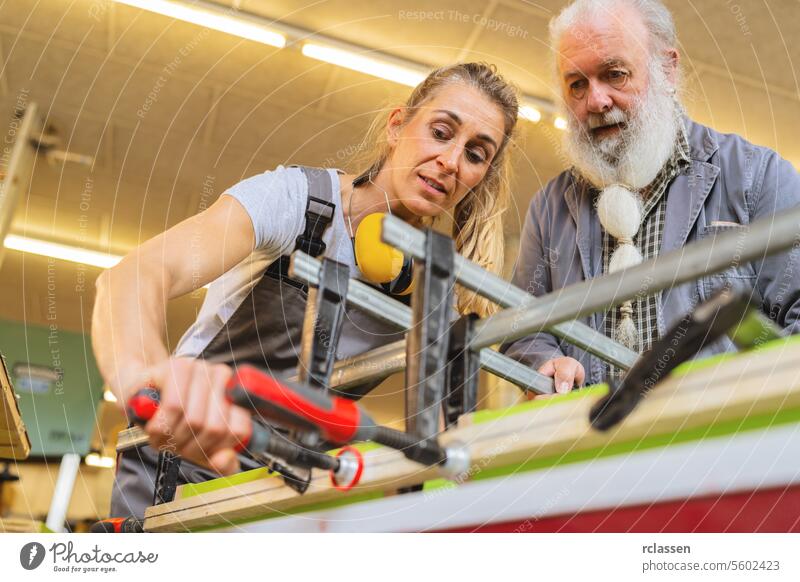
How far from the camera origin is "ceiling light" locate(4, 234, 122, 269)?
7.10 ft

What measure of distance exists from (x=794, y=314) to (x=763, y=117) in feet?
4.71

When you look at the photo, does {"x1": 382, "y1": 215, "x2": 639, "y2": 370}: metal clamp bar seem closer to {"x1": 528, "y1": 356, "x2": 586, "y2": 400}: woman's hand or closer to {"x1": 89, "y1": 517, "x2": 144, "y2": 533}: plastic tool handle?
{"x1": 528, "y1": 356, "x2": 586, "y2": 400}: woman's hand

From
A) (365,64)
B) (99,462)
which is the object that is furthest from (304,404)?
(99,462)

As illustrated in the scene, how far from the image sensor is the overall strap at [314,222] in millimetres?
698

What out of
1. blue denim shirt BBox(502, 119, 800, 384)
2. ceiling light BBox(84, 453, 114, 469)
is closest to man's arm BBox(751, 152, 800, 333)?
blue denim shirt BBox(502, 119, 800, 384)

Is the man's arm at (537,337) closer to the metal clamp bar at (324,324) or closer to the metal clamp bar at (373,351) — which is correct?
the metal clamp bar at (373,351)

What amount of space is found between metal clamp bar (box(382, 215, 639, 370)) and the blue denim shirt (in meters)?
0.22

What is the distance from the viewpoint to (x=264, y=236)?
68 cm

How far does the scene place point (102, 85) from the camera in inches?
79.4

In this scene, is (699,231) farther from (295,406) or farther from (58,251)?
(58,251)

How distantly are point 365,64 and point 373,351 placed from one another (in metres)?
1.26

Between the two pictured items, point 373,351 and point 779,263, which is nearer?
point 373,351
